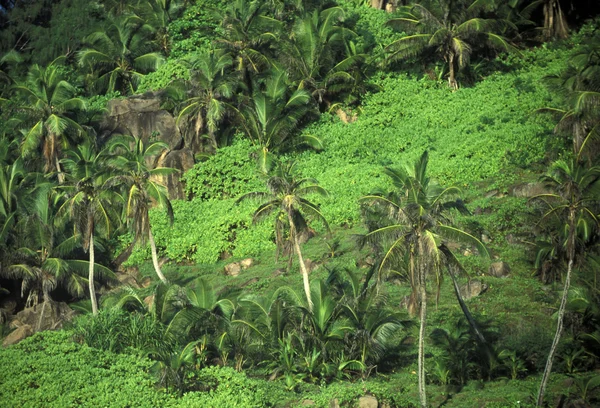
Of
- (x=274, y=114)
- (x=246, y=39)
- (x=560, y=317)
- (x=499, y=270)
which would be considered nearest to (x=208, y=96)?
(x=274, y=114)

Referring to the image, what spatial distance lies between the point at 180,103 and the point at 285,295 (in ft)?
55.6

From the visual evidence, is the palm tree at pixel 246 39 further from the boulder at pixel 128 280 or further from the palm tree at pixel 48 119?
the boulder at pixel 128 280

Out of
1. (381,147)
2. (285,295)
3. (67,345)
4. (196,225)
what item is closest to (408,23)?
(381,147)

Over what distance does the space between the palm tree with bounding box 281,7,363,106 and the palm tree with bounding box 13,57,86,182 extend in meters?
10.7

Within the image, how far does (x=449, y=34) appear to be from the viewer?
155 feet

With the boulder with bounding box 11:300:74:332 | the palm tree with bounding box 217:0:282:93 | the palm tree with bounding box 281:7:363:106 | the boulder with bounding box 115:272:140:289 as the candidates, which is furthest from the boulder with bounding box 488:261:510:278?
the palm tree with bounding box 217:0:282:93

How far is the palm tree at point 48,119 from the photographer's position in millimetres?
44125

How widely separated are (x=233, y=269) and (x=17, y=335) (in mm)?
9111

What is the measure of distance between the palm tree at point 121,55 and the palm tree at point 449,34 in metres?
13.5

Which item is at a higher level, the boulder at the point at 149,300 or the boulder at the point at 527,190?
the boulder at the point at 527,190

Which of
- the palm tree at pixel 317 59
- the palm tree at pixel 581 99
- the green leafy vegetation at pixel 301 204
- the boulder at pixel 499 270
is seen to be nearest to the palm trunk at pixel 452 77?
the green leafy vegetation at pixel 301 204

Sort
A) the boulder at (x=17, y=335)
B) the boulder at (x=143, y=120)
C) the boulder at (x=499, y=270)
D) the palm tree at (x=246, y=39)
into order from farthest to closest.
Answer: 1. the palm tree at (x=246, y=39)
2. the boulder at (x=143, y=120)
3. the boulder at (x=499, y=270)
4. the boulder at (x=17, y=335)

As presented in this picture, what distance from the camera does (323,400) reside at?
27625mm

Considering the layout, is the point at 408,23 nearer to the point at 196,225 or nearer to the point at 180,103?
the point at 180,103
